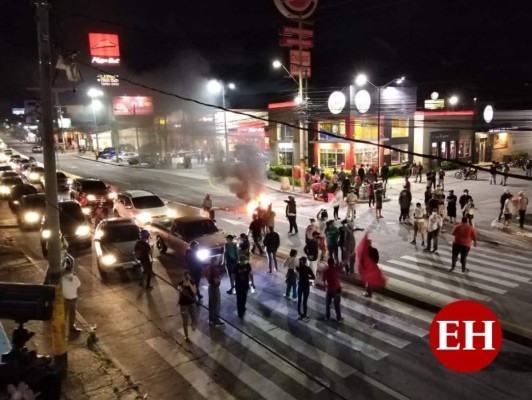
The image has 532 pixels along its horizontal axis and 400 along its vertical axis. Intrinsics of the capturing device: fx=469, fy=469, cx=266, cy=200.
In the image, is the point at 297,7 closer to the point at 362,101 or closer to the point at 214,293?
the point at 362,101

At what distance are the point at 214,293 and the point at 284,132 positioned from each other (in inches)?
1246

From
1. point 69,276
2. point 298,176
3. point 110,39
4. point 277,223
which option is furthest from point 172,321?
point 110,39

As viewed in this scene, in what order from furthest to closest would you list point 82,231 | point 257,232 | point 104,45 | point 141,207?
point 104,45
point 141,207
point 82,231
point 257,232

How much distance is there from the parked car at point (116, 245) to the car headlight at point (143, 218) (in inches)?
118

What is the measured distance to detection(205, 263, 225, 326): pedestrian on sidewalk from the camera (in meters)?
9.28

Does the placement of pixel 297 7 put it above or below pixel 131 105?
above

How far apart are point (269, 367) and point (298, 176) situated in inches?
909

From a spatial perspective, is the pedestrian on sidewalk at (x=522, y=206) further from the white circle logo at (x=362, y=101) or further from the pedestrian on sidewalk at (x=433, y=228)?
the white circle logo at (x=362, y=101)

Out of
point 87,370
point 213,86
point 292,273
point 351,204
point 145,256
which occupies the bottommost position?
point 87,370

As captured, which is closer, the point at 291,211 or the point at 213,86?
the point at 291,211

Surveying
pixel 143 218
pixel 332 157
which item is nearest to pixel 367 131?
pixel 332 157

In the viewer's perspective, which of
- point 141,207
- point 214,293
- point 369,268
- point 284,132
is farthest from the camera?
point 284,132

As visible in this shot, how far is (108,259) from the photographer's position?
12.5m

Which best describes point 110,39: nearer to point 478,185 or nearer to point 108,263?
point 478,185
